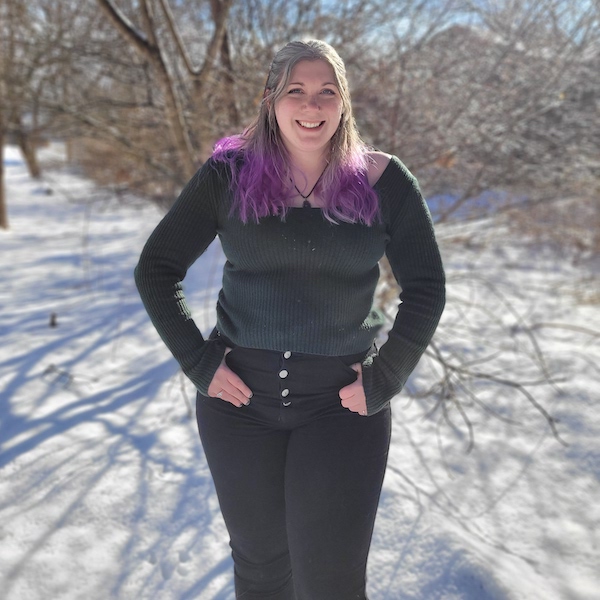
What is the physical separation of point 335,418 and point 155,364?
94.8 inches

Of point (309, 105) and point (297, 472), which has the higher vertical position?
point (309, 105)

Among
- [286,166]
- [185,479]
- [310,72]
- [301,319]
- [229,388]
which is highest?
[310,72]

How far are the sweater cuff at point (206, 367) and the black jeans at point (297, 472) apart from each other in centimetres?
4

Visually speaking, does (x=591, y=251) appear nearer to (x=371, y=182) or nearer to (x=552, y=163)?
(x=552, y=163)

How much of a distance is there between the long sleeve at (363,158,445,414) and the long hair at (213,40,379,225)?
7 cm

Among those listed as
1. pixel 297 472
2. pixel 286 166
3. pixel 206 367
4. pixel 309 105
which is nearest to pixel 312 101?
pixel 309 105

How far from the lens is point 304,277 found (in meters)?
1.28

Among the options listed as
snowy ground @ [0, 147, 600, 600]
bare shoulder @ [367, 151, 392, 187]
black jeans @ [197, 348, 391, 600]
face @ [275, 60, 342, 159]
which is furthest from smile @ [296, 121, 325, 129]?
snowy ground @ [0, 147, 600, 600]

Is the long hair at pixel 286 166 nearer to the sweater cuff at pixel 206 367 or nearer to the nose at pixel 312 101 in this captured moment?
the nose at pixel 312 101

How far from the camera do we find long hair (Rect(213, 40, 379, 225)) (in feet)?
4.16

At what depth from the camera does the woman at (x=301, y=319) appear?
1.26 metres

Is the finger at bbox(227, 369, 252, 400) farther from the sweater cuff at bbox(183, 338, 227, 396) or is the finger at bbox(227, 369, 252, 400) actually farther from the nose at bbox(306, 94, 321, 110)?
the nose at bbox(306, 94, 321, 110)

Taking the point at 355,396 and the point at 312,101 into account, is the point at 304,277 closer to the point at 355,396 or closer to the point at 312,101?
the point at 355,396

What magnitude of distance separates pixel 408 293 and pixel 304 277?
250 mm
